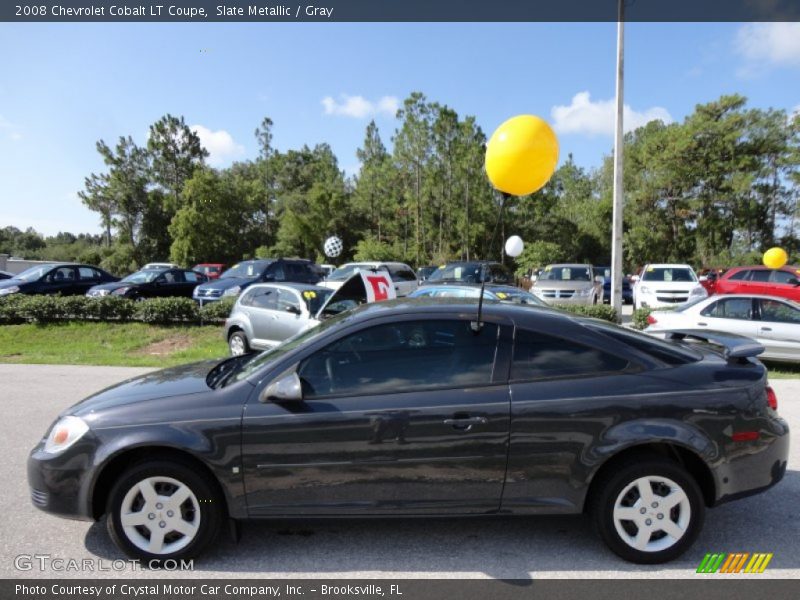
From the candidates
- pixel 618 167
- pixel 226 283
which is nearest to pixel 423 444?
pixel 618 167

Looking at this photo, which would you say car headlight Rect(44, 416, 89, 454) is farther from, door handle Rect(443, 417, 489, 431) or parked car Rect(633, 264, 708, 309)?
parked car Rect(633, 264, 708, 309)

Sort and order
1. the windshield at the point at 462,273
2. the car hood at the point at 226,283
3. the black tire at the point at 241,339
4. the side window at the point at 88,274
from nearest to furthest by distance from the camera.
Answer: the black tire at the point at 241,339
the car hood at the point at 226,283
the windshield at the point at 462,273
the side window at the point at 88,274

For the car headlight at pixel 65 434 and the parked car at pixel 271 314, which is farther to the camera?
the parked car at pixel 271 314

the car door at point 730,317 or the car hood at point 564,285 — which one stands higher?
the car hood at point 564,285

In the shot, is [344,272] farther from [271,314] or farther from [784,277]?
[784,277]

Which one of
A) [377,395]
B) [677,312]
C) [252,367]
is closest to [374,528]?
[377,395]

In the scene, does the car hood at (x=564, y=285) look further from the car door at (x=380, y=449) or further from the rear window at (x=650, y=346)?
the car door at (x=380, y=449)

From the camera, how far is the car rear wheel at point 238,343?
1067 centimetres

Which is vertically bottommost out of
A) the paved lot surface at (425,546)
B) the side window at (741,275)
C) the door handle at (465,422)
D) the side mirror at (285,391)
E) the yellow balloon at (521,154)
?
the paved lot surface at (425,546)

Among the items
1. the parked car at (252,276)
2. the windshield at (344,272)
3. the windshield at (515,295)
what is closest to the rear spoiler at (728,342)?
the windshield at (515,295)

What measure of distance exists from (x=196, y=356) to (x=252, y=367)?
8808 mm

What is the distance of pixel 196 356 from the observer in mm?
11711

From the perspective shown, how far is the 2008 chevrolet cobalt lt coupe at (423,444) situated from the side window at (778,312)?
7.66 meters

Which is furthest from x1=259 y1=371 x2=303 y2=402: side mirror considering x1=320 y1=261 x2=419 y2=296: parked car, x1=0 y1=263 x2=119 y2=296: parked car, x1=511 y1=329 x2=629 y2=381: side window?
x1=0 y1=263 x2=119 y2=296: parked car
